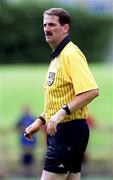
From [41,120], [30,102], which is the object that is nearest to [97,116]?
[30,102]

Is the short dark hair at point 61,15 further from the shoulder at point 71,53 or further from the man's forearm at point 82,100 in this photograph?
the man's forearm at point 82,100

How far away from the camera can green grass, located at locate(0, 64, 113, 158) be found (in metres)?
21.0

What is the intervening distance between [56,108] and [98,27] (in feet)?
146

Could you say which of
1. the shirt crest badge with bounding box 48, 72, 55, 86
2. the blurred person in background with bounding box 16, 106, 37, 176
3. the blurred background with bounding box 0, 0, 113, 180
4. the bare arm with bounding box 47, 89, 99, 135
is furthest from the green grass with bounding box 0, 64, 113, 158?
the bare arm with bounding box 47, 89, 99, 135

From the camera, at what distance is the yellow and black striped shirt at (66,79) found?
7977mm

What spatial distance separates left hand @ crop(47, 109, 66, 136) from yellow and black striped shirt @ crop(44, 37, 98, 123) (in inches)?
8.3

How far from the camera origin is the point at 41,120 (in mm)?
8727

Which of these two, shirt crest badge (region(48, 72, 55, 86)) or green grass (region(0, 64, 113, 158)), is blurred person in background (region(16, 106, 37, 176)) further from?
shirt crest badge (region(48, 72, 55, 86))

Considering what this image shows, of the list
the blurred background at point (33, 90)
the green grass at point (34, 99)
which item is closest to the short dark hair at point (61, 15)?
the blurred background at point (33, 90)

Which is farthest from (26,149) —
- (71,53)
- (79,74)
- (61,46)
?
(79,74)

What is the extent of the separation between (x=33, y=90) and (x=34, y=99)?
56.8 inches

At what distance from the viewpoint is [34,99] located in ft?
81.6

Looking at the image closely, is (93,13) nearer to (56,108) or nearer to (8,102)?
(8,102)

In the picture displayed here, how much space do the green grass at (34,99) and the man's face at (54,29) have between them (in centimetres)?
1182
